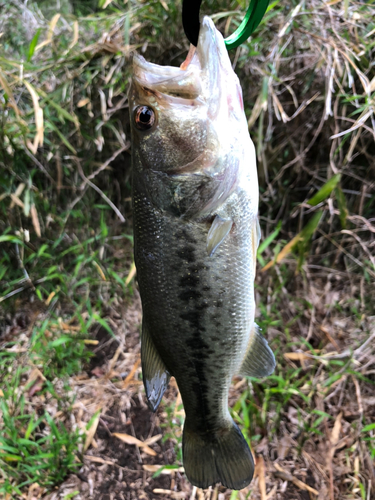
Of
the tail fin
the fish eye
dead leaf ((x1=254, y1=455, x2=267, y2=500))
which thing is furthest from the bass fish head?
dead leaf ((x1=254, y1=455, x2=267, y2=500))

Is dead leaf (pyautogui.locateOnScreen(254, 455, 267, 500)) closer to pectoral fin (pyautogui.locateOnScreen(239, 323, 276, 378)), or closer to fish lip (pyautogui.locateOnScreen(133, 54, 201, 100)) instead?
pectoral fin (pyautogui.locateOnScreen(239, 323, 276, 378))

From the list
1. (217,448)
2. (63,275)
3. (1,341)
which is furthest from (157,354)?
(1,341)

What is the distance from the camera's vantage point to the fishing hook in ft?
2.48

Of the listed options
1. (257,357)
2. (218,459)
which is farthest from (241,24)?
(218,459)

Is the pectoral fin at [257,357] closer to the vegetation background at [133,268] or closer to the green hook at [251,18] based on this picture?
the vegetation background at [133,268]

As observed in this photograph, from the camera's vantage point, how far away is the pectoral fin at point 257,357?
1.19m

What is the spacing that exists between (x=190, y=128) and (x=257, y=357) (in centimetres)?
88

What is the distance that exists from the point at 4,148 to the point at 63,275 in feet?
3.55

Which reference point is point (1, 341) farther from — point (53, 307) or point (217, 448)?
point (217, 448)

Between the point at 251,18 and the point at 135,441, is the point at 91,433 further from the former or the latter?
the point at 251,18

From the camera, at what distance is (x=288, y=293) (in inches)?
92.5

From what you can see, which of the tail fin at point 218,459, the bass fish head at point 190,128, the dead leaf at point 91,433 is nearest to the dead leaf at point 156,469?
the dead leaf at point 91,433

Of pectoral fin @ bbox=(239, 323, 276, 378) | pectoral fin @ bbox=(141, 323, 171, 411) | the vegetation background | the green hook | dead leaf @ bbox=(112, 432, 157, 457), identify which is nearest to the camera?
the green hook

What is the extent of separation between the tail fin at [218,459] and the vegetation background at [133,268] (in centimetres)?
65
